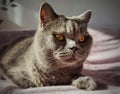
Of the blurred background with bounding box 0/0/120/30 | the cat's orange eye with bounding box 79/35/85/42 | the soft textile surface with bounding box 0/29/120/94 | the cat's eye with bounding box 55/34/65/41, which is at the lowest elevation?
the soft textile surface with bounding box 0/29/120/94

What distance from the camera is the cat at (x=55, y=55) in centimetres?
66

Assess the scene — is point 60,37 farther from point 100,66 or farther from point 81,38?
point 100,66

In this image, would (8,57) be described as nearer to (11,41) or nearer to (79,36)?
(11,41)

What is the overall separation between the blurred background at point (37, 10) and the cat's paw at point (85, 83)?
19 centimetres

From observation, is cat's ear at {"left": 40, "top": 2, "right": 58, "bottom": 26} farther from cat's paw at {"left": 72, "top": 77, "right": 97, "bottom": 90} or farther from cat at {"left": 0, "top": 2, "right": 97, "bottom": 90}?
cat's paw at {"left": 72, "top": 77, "right": 97, "bottom": 90}

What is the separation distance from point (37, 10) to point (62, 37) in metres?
0.14

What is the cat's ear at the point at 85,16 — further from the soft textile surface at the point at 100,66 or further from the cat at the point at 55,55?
the soft textile surface at the point at 100,66

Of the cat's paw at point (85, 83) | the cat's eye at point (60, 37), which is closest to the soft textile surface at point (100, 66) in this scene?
the cat's paw at point (85, 83)

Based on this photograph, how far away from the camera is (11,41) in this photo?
0.85m

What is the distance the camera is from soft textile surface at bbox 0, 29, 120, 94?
66 centimetres

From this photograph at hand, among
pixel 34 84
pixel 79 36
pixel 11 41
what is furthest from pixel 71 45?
pixel 11 41

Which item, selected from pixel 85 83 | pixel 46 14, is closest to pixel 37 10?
pixel 46 14

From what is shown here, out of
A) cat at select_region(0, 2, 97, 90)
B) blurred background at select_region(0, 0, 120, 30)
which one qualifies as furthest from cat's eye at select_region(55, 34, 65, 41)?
blurred background at select_region(0, 0, 120, 30)

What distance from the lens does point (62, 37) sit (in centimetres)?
66
